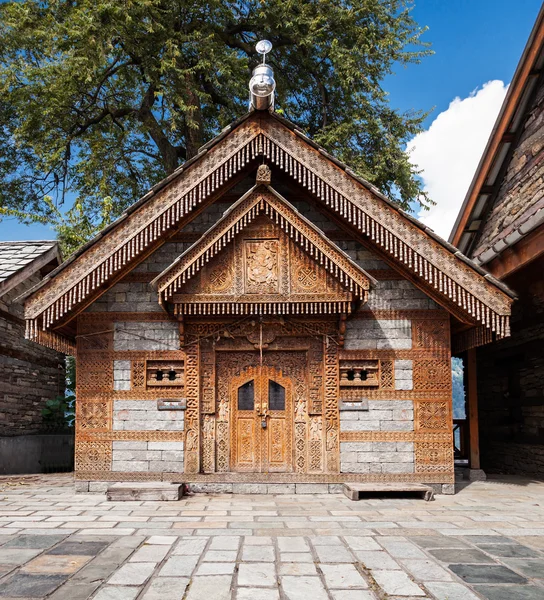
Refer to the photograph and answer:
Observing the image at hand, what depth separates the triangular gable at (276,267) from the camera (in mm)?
8305

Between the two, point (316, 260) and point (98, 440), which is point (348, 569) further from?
point (98, 440)

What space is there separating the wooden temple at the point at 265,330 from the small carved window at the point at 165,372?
0.02m

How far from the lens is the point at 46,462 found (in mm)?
13391

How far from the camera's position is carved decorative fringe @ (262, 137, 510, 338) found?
8445 millimetres

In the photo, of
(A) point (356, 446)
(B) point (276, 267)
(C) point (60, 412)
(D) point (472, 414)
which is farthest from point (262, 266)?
(C) point (60, 412)

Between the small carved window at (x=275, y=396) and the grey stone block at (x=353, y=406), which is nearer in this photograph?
the grey stone block at (x=353, y=406)

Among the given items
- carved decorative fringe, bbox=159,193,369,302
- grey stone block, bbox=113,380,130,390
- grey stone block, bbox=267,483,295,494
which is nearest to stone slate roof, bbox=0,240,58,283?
grey stone block, bbox=113,380,130,390

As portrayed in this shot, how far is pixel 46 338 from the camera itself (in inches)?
358

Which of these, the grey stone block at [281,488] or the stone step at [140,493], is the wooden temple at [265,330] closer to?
the grey stone block at [281,488]

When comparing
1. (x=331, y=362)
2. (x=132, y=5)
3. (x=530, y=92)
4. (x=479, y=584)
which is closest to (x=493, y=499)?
(x=331, y=362)

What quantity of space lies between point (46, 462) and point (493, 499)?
401 inches

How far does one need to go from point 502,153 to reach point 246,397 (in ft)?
26.0

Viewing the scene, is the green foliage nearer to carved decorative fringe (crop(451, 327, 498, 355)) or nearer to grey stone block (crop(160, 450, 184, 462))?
grey stone block (crop(160, 450, 184, 462))

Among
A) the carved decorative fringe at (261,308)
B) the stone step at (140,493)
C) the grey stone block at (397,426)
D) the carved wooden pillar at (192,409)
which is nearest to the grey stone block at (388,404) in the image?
the grey stone block at (397,426)
